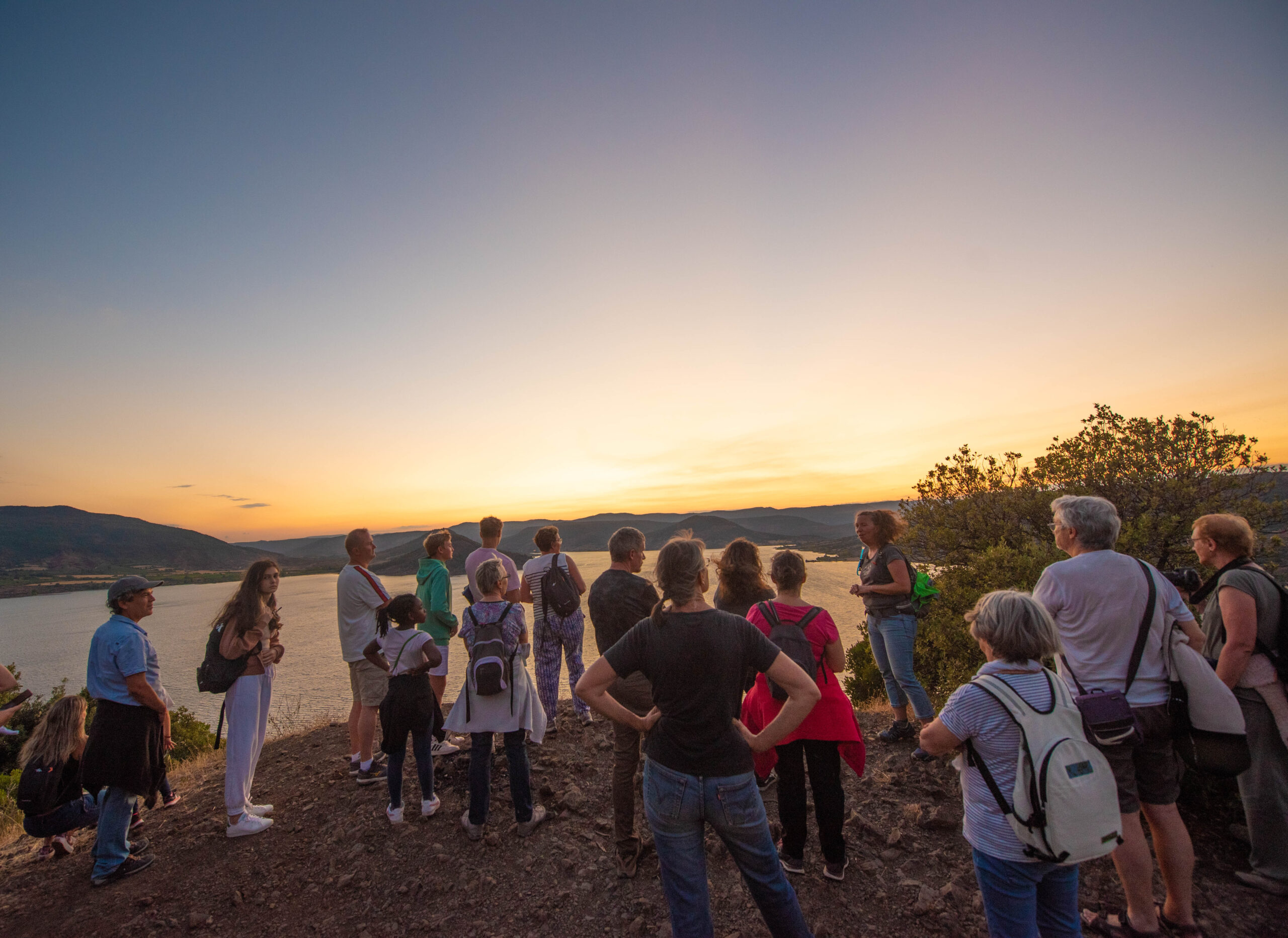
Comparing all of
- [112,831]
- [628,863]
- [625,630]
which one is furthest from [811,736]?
[112,831]

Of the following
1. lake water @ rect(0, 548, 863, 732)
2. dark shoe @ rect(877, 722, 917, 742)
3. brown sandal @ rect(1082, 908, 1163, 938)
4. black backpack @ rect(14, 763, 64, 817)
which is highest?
black backpack @ rect(14, 763, 64, 817)

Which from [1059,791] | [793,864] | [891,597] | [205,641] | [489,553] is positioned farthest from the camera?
[205,641]

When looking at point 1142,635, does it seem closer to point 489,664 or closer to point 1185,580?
point 1185,580

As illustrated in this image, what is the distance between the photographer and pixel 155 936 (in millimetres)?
2980

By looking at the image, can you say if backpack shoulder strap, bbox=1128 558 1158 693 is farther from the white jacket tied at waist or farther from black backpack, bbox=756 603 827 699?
the white jacket tied at waist

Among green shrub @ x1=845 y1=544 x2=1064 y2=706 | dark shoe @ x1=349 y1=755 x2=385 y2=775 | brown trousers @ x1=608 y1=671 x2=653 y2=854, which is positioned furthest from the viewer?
green shrub @ x1=845 y1=544 x2=1064 y2=706

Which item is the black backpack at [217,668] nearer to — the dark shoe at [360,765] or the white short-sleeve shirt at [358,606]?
the white short-sleeve shirt at [358,606]

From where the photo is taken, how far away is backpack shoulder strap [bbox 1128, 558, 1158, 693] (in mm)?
2472

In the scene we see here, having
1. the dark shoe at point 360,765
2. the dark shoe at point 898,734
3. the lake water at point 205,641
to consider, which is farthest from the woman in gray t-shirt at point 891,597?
the dark shoe at point 360,765

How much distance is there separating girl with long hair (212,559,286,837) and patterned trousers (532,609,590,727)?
2.05 m

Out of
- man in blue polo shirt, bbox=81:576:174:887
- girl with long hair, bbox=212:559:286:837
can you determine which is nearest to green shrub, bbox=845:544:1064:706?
girl with long hair, bbox=212:559:286:837

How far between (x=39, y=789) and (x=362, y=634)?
2.12 meters

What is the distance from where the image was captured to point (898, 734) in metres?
4.83

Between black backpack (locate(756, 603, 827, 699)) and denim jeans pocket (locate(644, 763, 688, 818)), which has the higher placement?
black backpack (locate(756, 603, 827, 699))
